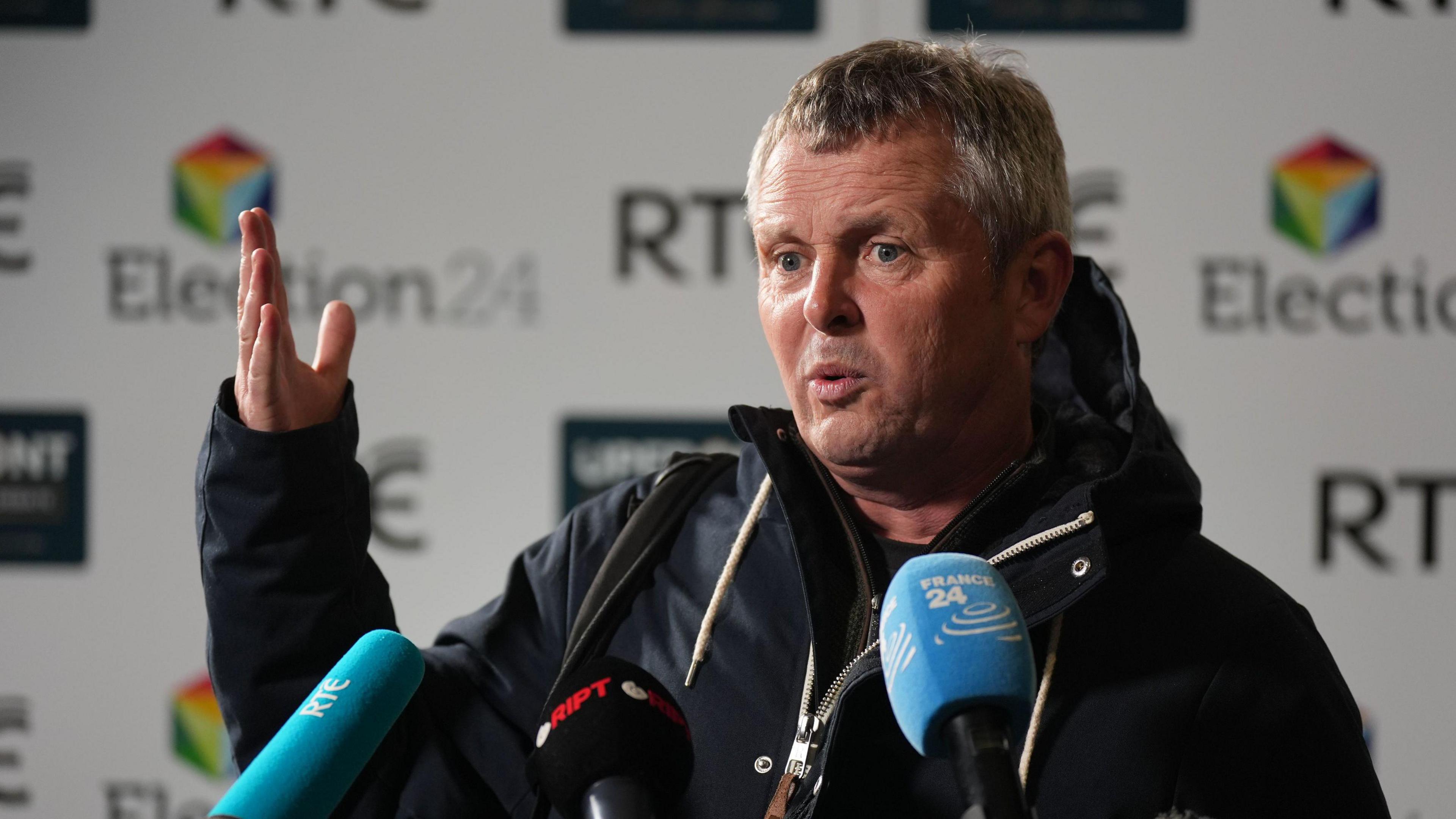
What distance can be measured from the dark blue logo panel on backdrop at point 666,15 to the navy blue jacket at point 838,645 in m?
1.07

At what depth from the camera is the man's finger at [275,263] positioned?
41.6 inches

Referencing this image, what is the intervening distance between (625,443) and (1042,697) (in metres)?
1.16

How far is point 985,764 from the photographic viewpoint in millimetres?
563

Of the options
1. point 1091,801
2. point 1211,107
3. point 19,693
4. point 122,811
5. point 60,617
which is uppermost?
point 1211,107

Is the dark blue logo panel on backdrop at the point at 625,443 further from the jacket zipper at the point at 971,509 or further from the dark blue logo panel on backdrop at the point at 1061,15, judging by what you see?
the jacket zipper at the point at 971,509

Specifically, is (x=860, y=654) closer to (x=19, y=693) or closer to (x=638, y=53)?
(x=638, y=53)

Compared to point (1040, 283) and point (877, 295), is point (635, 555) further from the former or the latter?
point (1040, 283)

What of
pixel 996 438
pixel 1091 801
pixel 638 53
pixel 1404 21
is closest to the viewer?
pixel 1091 801

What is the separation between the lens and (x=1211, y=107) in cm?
193

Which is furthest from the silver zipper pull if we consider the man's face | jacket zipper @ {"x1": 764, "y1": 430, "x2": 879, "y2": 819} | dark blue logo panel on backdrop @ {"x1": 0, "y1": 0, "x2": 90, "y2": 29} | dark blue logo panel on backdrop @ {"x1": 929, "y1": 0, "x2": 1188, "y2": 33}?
dark blue logo panel on backdrop @ {"x1": 0, "y1": 0, "x2": 90, "y2": 29}

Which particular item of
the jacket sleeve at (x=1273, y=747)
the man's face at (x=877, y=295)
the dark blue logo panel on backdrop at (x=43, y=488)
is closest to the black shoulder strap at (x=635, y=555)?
the man's face at (x=877, y=295)

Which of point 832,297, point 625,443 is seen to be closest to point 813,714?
point 832,297

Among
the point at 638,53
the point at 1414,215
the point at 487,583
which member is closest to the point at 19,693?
the point at 487,583

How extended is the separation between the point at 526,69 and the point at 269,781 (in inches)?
64.1
